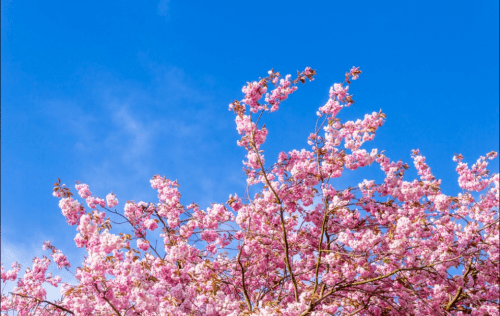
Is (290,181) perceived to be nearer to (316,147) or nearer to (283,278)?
(316,147)

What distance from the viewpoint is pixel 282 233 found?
730 centimetres

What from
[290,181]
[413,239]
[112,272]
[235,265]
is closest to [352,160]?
[290,181]

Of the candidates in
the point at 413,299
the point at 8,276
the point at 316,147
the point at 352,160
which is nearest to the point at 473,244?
the point at 413,299

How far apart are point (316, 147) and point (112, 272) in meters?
4.41

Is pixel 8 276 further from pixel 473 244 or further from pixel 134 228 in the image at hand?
pixel 473 244

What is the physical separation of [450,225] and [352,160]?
2.50 meters

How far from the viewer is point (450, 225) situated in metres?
7.72

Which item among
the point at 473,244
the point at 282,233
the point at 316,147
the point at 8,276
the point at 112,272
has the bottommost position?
the point at 112,272

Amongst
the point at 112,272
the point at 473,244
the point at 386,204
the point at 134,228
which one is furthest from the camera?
the point at 134,228

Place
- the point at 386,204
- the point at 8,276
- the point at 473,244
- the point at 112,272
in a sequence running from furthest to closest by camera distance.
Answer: the point at 8,276, the point at 386,204, the point at 473,244, the point at 112,272

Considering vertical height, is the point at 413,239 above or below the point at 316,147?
below

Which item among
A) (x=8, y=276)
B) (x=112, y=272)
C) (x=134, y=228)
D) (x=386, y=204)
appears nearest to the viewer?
(x=112, y=272)

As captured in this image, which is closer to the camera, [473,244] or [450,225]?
[473,244]

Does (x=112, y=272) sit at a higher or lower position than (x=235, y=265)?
lower
